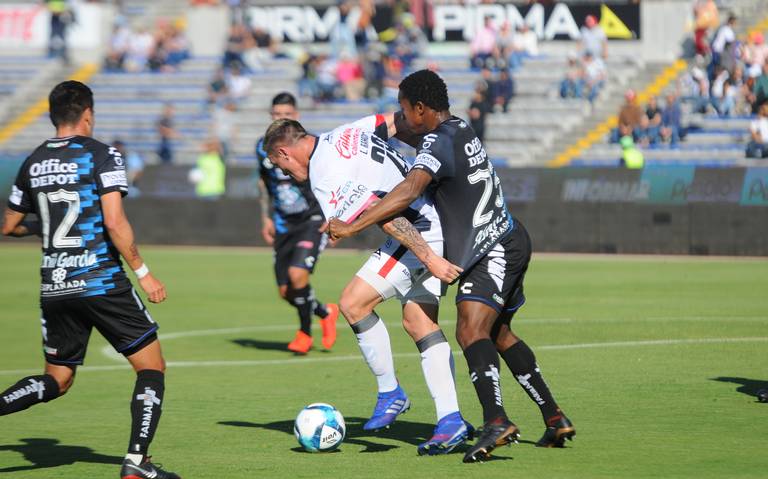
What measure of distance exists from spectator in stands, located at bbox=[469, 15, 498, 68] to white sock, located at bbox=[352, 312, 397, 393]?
1032 inches

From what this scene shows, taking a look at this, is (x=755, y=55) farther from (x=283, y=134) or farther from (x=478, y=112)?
(x=283, y=134)

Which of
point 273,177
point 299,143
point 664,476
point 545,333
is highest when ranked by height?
point 299,143

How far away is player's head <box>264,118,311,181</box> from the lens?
9016mm

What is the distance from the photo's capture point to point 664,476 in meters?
7.66

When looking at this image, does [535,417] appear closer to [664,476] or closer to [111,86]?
[664,476]

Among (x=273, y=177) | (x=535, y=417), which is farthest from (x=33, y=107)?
(x=535, y=417)

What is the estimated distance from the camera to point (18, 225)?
27.4 feet

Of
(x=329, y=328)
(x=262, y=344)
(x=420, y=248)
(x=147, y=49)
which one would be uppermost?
(x=147, y=49)

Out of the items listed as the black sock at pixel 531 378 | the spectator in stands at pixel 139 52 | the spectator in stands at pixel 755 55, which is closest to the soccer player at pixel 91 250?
the black sock at pixel 531 378

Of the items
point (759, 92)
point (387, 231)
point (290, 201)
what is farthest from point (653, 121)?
point (387, 231)

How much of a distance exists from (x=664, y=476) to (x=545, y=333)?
7.15 metres

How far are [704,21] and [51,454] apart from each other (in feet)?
84.6

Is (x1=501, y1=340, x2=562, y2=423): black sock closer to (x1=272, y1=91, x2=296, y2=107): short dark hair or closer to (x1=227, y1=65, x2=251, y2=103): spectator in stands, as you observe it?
(x1=272, y1=91, x2=296, y2=107): short dark hair

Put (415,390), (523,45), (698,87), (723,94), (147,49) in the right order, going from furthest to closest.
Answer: (147,49) → (523,45) → (698,87) → (723,94) → (415,390)
